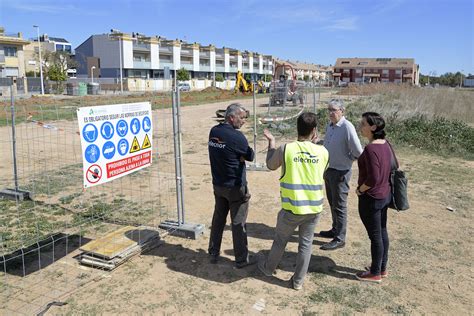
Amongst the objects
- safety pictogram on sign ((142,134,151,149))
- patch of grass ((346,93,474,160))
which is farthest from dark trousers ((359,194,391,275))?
patch of grass ((346,93,474,160))

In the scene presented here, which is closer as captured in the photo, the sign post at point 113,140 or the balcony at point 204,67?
the sign post at point 113,140

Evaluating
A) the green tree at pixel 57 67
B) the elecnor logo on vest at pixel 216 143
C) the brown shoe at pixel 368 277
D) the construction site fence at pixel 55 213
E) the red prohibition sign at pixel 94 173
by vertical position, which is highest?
the green tree at pixel 57 67

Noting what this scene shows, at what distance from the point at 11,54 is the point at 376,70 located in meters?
86.0

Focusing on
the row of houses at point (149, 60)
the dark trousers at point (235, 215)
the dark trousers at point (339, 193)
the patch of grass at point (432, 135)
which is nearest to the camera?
the dark trousers at point (235, 215)

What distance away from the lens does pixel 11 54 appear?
5116 centimetres

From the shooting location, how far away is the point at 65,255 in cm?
491

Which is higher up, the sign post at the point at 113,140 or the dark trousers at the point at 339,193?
the sign post at the point at 113,140

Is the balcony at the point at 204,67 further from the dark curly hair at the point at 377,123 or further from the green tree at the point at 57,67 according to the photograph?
the dark curly hair at the point at 377,123

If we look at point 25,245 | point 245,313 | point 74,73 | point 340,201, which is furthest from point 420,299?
point 74,73

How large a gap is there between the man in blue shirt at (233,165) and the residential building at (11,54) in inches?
2067

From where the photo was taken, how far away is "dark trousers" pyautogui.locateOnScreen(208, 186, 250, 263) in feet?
14.3

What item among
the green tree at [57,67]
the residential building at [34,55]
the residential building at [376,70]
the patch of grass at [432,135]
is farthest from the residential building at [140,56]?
the patch of grass at [432,135]

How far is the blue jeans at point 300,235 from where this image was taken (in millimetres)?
3902

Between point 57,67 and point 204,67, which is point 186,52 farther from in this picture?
point 57,67
